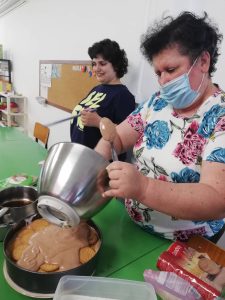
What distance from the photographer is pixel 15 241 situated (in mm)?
625

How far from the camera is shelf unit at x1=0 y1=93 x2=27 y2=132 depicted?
361 cm

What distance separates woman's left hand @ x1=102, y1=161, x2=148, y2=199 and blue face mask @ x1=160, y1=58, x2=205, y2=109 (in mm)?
343

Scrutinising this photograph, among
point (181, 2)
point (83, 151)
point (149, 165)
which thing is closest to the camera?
point (83, 151)

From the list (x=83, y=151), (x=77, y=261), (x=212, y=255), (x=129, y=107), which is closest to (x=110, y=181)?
(x=83, y=151)

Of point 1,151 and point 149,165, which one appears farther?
point 1,151

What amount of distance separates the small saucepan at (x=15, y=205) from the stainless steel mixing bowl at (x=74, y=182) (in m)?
0.21

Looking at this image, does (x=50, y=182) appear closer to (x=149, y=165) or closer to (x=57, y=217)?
(x=57, y=217)

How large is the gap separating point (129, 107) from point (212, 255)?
987mm

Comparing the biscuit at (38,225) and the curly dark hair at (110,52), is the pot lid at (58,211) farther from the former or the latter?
the curly dark hair at (110,52)

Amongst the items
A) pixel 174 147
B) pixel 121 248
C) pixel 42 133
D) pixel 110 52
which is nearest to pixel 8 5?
pixel 42 133

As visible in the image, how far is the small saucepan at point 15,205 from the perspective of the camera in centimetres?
67

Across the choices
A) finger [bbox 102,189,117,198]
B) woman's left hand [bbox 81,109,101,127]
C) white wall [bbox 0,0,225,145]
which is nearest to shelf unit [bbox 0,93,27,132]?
white wall [bbox 0,0,225,145]

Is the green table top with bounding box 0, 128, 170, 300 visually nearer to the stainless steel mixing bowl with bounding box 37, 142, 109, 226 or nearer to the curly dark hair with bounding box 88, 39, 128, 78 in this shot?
the stainless steel mixing bowl with bounding box 37, 142, 109, 226

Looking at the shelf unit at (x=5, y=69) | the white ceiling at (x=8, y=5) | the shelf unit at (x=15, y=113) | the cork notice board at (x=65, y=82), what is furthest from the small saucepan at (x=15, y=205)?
the shelf unit at (x=5, y=69)
